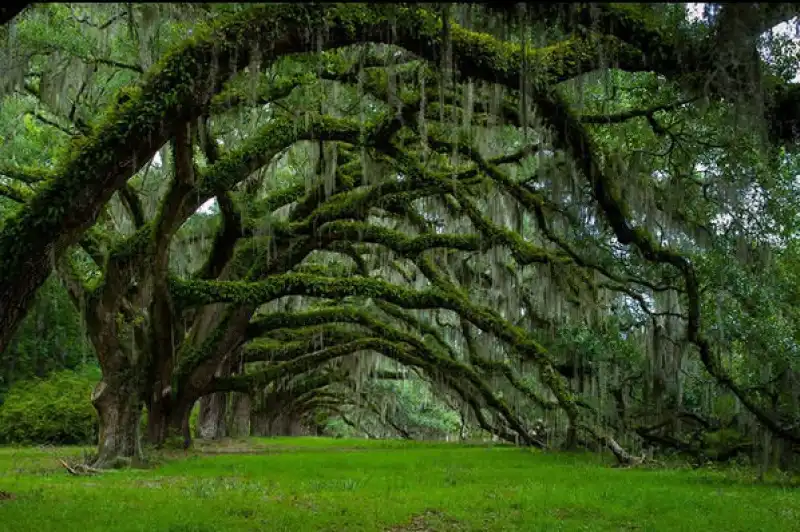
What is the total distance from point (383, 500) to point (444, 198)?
6115 millimetres

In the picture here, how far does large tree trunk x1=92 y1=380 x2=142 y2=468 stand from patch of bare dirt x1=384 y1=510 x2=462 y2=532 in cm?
702

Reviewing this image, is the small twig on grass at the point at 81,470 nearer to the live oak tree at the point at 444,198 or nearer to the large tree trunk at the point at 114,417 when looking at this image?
the large tree trunk at the point at 114,417

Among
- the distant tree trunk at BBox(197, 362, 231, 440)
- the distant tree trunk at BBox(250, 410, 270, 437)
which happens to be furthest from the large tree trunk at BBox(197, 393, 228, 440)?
the distant tree trunk at BBox(250, 410, 270, 437)

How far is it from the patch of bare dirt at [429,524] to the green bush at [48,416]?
60.6 feet

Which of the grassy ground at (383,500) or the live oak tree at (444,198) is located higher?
the live oak tree at (444,198)

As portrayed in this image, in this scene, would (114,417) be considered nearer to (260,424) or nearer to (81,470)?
(81,470)

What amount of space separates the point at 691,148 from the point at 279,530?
6.72 metres

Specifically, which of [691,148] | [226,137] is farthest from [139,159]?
[226,137]

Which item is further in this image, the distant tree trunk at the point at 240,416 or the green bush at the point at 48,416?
the distant tree trunk at the point at 240,416

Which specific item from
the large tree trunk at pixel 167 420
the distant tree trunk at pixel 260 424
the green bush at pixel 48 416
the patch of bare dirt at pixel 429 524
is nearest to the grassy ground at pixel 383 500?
the patch of bare dirt at pixel 429 524

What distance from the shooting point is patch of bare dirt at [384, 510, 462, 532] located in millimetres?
7849

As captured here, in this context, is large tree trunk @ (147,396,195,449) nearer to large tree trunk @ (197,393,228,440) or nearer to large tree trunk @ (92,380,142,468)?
large tree trunk @ (92,380,142,468)

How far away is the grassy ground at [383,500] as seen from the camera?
7773 mm

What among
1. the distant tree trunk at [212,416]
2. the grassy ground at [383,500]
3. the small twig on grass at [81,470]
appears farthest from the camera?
the distant tree trunk at [212,416]
